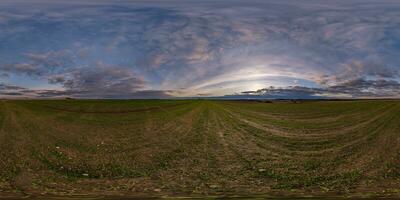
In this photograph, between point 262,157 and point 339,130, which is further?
point 339,130

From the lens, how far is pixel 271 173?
18.2m

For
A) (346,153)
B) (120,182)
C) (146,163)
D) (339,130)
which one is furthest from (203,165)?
(339,130)

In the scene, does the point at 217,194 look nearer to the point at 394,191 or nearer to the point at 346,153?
the point at 394,191

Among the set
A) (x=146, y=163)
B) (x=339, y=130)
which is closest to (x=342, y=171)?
(x=146, y=163)

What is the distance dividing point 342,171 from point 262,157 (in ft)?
13.8

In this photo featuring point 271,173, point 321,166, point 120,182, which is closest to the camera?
point 120,182

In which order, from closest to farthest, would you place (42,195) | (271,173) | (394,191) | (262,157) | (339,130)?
(42,195), (394,191), (271,173), (262,157), (339,130)

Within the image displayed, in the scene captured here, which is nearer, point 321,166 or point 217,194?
point 217,194

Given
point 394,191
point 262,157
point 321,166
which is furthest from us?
point 262,157

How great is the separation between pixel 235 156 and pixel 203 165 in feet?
9.03

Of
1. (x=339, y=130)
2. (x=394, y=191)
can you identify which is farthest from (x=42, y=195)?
(x=339, y=130)

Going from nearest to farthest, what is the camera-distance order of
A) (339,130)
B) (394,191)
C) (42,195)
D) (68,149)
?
(42,195), (394,191), (68,149), (339,130)

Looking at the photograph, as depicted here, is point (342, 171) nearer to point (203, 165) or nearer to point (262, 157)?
point (262, 157)

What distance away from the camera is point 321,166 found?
1986 cm
